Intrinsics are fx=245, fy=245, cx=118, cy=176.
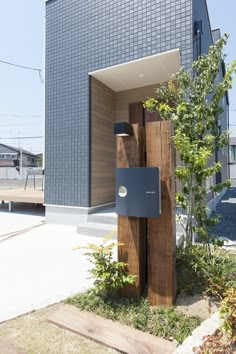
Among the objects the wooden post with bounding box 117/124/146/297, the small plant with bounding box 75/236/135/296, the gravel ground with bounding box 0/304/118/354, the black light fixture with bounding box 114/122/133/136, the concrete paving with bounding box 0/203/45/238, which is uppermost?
the black light fixture with bounding box 114/122/133/136

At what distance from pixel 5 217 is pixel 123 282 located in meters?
5.01

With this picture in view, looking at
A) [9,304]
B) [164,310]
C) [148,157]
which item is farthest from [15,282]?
[148,157]

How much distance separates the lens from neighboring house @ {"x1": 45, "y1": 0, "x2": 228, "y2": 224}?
4.62 m

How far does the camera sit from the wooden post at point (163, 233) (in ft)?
7.05

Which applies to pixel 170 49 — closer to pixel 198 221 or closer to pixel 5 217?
pixel 198 221

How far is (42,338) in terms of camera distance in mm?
1808

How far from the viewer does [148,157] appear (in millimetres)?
2287

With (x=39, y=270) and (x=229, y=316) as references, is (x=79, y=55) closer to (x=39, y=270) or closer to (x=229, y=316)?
(x=39, y=270)

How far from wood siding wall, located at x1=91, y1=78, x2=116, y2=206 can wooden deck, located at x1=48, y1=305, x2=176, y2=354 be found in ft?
10.4

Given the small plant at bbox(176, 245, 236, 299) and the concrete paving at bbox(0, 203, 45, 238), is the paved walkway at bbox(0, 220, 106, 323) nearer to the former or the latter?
the concrete paving at bbox(0, 203, 45, 238)

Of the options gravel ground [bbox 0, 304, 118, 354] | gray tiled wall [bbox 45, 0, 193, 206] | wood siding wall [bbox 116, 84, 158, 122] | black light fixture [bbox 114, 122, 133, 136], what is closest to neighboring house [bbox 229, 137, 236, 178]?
wood siding wall [bbox 116, 84, 158, 122]

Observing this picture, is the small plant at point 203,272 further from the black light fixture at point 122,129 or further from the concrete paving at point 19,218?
the concrete paving at point 19,218

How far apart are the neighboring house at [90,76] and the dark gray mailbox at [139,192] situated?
2.88 meters

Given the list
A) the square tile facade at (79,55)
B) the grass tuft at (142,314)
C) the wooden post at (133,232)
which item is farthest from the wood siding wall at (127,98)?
the grass tuft at (142,314)
